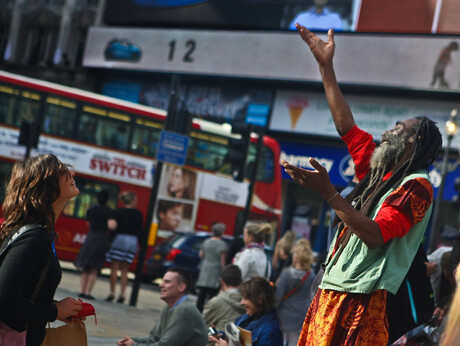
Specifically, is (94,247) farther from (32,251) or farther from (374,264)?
(374,264)

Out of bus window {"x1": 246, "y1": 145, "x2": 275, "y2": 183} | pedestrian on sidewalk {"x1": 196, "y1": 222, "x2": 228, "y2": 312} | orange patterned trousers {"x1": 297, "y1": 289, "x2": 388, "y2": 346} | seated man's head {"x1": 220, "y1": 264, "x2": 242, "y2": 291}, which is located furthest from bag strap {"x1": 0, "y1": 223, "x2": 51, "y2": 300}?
bus window {"x1": 246, "y1": 145, "x2": 275, "y2": 183}

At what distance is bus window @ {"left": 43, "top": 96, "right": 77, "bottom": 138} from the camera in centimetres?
1638

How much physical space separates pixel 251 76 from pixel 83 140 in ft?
35.2

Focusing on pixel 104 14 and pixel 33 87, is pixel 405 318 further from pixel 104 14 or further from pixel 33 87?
pixel 104 14

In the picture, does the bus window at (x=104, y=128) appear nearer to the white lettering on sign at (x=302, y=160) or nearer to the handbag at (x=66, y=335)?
the white lettering on sign at (x=302, y=160)

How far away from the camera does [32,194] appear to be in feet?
9.97

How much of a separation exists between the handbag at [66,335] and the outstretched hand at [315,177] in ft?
3.88

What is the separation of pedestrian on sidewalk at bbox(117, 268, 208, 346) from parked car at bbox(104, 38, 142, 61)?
2391 centimetres

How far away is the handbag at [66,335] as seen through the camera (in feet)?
10.3

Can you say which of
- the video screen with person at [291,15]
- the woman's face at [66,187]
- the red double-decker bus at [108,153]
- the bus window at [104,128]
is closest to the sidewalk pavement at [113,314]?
the red double-decker bus at [108,153]

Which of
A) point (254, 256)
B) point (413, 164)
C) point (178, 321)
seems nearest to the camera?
point (413, 164)

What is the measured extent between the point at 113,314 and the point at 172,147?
2.95 metres

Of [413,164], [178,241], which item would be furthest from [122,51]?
[413,164]

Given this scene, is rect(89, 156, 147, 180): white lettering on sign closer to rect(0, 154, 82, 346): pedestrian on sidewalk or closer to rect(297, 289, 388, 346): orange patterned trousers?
rect(0, 154, 82, 346): pedestrian on sidewalk
